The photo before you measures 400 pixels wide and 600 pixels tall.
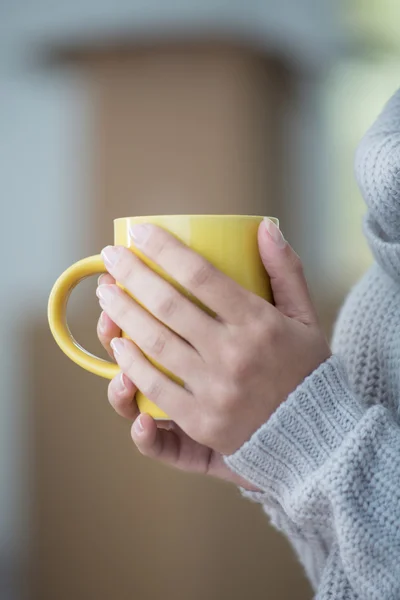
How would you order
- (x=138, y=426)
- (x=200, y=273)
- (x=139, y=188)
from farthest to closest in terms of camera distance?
(x=139, y=188) → (x=138, y=426) → (x=200, y=273)

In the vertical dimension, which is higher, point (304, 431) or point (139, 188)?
point (139, 188)

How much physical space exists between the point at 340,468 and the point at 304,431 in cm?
3

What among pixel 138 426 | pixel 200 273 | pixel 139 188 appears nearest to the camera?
pixel 200 273

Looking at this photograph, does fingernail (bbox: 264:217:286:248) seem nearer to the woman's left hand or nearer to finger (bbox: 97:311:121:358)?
the woman's left hand

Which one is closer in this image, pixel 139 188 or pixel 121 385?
pixel 121 385

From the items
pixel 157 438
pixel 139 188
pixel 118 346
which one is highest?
pixel 139 188

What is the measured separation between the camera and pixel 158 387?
427 millimetres

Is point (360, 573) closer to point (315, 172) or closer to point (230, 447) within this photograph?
point (230, 447)

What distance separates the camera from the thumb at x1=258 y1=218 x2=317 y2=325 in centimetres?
43

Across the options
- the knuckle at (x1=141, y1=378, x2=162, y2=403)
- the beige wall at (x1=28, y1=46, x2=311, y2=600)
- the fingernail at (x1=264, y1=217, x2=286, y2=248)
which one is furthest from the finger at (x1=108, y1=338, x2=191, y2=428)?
the beige wall at (x1=28, y1=46, x2=311, y2=600)

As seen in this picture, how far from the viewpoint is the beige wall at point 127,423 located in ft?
5.15

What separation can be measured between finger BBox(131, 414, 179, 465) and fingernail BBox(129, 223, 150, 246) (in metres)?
0.15

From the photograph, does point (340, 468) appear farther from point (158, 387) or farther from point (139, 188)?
point (139, 188)

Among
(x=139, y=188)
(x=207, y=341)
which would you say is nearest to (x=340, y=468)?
(x=207, y=341)
